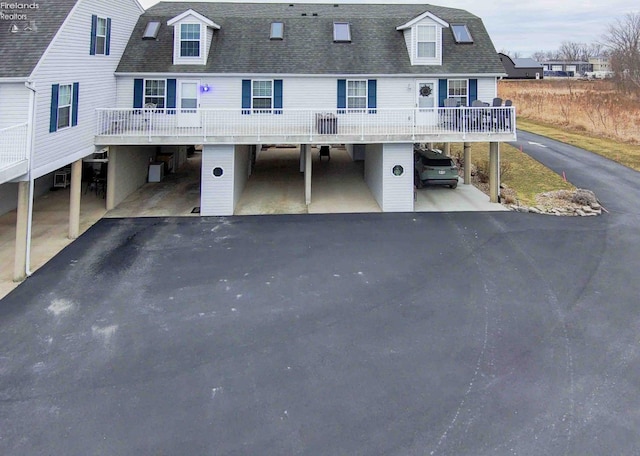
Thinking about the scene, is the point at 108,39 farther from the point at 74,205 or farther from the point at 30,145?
the point at 30,145

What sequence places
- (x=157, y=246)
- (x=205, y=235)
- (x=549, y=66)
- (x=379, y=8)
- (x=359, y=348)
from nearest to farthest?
(x=359, y=348) < (x=157, y=246) < (x=205, y=235) < (x=379, y=8) < (x=549, y=66)

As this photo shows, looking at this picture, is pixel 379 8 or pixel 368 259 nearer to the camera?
pixel 368 259

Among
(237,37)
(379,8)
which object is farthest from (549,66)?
(237,37)

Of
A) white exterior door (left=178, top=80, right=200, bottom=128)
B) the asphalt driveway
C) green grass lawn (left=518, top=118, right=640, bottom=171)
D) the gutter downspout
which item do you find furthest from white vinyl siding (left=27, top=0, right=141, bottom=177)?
green grass lawn (left=518, top=118, right=640, bottom=171)

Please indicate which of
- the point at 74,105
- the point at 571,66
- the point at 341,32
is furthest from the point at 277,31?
the point at 571,66

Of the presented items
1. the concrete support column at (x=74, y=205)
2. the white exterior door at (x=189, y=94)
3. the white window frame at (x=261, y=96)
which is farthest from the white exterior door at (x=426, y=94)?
the concrete support column at (x=74, y=205)

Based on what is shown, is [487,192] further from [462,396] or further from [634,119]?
[634,119]

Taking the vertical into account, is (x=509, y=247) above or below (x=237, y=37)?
below
